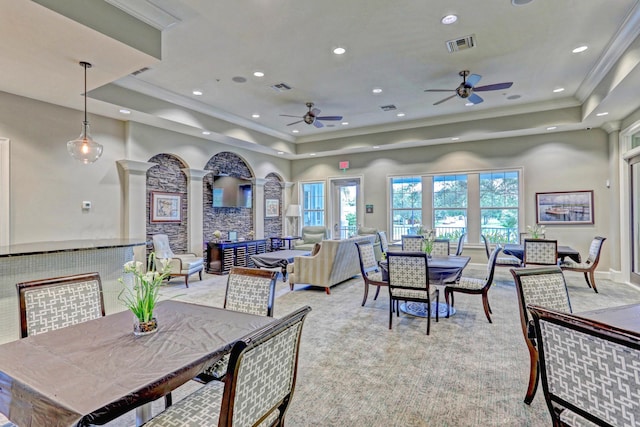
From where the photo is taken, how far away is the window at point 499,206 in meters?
7.66

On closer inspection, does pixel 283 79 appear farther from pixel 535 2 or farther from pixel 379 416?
pixel 379 416

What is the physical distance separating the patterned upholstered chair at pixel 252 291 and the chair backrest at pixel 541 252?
4.92m

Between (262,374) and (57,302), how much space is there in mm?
1603

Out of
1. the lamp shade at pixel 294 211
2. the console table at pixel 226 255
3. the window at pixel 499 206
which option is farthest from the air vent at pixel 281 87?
the window at pixel 499 206

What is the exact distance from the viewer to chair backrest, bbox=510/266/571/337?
89.7 inches

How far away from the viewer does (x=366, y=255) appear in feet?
16.0

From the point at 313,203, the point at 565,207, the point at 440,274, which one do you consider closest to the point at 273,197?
the point at 313,203

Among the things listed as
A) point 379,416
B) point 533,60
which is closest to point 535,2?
point 533,60

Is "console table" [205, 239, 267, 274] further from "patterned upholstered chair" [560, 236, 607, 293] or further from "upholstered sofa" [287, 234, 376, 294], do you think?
"patterned upholstered chair" [560, 236, 607, 293]

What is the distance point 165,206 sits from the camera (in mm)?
6816

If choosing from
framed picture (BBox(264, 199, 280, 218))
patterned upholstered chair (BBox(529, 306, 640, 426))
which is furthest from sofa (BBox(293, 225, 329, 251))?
patterned upholstered chair (BBox(529, 306, 640, 426))

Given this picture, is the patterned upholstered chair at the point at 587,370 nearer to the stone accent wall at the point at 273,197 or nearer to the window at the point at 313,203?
the stone accent wall at the point at 273,197

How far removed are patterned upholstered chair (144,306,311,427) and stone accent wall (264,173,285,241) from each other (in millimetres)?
7902

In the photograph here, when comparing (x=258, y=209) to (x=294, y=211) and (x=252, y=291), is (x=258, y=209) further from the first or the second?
(x=252, y=291)
